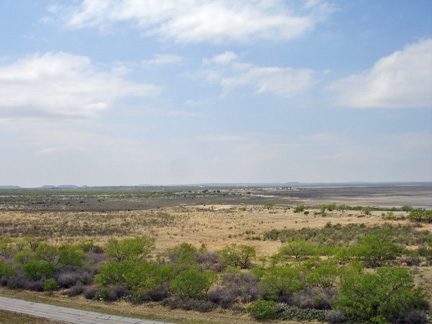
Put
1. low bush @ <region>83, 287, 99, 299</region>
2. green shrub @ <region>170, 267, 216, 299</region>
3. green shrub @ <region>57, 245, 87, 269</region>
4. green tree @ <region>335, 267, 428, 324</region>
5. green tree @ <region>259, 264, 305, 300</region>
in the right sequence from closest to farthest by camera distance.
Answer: green tree @ <region>335, 267, 428, 324</region>
green tree @ <region>259, 264, 305, 300</region>
green shrub @ <region>170, 267, 216, 299</region>
low bush @ <region>83, 287, 99, 299</region>
green shrub @ <region>57, 245, 87, 269</region>

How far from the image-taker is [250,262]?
23.6m

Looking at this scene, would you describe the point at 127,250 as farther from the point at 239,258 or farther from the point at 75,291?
the point at 239,258

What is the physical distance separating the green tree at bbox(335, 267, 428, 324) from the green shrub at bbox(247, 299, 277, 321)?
2.68m

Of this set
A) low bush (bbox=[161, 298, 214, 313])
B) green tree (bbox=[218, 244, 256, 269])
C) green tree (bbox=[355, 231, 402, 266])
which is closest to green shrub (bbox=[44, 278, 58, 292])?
low bush (bbox=[161, 298, 214, 313])

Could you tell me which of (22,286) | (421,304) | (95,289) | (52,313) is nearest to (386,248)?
(421,304)

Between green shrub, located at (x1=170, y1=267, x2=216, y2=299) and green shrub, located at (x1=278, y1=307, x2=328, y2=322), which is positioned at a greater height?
green shrub, located at (x1=170, y1=267, x2=216, y2=299)

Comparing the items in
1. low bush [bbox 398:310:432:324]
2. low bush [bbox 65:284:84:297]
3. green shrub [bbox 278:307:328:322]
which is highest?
low bush [bbox 398:310:432:324]

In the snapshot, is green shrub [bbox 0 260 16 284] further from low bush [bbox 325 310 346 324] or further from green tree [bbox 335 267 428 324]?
green tree [bbox 335 267 428 324]

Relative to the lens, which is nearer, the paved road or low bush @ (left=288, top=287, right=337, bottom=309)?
the paved road

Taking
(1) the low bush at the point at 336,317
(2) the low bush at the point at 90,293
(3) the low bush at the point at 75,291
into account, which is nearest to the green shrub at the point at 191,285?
(2) the low bush at the point at 90,293

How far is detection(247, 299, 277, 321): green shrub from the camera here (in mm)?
13977

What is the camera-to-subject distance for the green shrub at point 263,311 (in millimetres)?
13977

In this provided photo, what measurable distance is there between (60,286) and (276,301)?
488 inches

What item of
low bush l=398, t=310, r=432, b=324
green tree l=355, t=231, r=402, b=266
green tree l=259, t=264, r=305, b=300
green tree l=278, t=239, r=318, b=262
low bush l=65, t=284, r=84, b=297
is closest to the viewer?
low bush l=398, t=310, r=432, b=324
